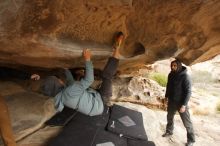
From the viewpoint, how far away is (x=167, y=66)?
12.8m

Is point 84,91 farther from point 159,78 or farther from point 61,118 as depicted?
point 159,78

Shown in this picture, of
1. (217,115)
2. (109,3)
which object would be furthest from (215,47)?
(217,115)

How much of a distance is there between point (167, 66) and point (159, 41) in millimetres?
8356

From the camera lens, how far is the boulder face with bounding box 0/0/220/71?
3445mm

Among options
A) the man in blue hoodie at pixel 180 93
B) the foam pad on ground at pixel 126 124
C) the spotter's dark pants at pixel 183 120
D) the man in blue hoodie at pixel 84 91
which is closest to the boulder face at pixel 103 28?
the man in blue hoodie at pixel 84 91

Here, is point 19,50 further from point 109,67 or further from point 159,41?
point 159,41

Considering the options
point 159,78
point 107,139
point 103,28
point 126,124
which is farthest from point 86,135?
point 159,78

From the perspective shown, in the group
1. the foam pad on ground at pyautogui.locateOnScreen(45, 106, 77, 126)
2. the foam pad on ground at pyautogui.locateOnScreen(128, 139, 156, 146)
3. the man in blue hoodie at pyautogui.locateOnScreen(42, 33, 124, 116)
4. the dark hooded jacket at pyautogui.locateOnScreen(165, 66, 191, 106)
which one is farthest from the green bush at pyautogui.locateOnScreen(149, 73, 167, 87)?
the man in blue hoodie at pyautogui.locateOnScreen(42, 33, 124, 116)

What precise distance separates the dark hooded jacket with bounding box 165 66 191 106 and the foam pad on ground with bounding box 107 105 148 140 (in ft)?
2.94

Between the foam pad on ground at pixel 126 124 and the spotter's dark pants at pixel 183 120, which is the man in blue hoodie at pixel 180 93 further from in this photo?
the foam pad on ground at pixel 126 124

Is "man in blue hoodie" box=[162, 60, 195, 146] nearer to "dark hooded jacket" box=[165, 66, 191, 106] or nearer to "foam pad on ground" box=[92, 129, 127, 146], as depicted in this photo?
"dark hooded jacket" box=[165, 66, 191, 106]

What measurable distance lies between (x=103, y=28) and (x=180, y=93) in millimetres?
2221

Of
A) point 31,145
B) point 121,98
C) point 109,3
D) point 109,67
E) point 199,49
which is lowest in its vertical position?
point 31,145

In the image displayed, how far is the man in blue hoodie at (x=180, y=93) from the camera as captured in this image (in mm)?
5332
